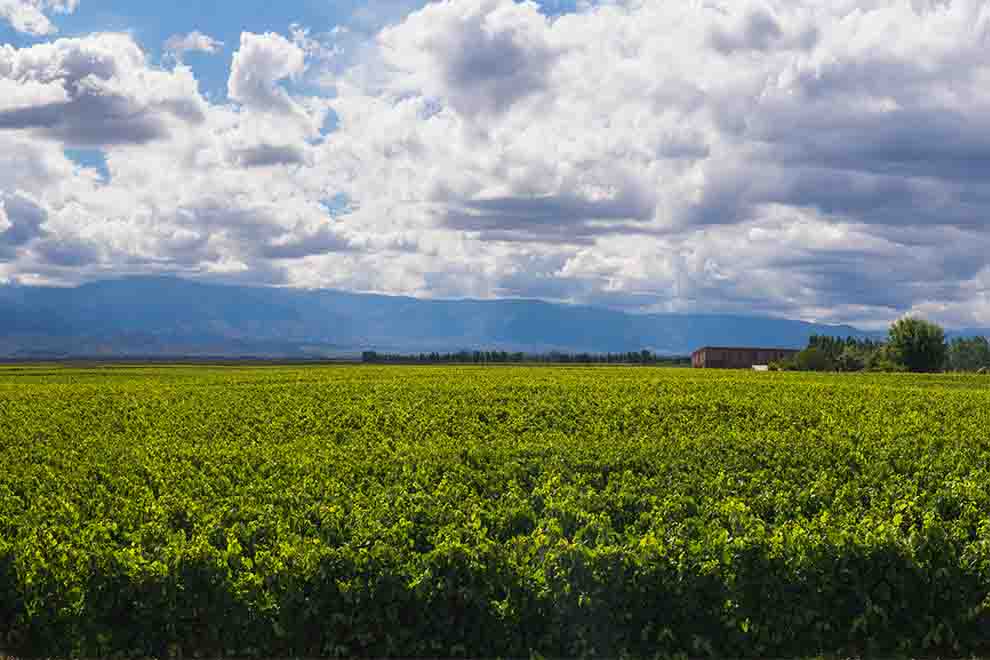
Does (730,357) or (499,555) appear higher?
(730,357)

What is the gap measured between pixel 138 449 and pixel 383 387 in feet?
83.4

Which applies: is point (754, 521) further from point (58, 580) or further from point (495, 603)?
point (58, 580)

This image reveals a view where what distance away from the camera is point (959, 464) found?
2370 centimetres

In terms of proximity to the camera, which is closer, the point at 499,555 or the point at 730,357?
the point at 499,555

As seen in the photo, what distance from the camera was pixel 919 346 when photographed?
12794cm

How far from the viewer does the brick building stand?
145 m

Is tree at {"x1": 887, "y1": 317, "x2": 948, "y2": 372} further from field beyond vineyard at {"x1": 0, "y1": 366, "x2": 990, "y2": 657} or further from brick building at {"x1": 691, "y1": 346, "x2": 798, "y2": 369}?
field beyond vineyard at {"x1": 0, "y1": 366, "x2": 990, "y2": 657}

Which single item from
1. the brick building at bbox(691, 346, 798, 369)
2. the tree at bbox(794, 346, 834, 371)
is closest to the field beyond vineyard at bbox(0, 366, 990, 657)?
the tree at bbox(794, 346, 834, 371)

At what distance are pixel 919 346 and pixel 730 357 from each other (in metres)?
30.0

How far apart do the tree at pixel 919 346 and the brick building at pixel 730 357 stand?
17.5 metres

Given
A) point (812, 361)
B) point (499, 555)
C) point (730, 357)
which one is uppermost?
point (730, 357)

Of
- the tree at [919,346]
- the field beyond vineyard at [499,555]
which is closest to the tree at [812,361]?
the tree at [919,346]

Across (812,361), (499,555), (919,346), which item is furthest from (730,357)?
(499,555)

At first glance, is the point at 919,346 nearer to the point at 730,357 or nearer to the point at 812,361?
the point at 812,361
